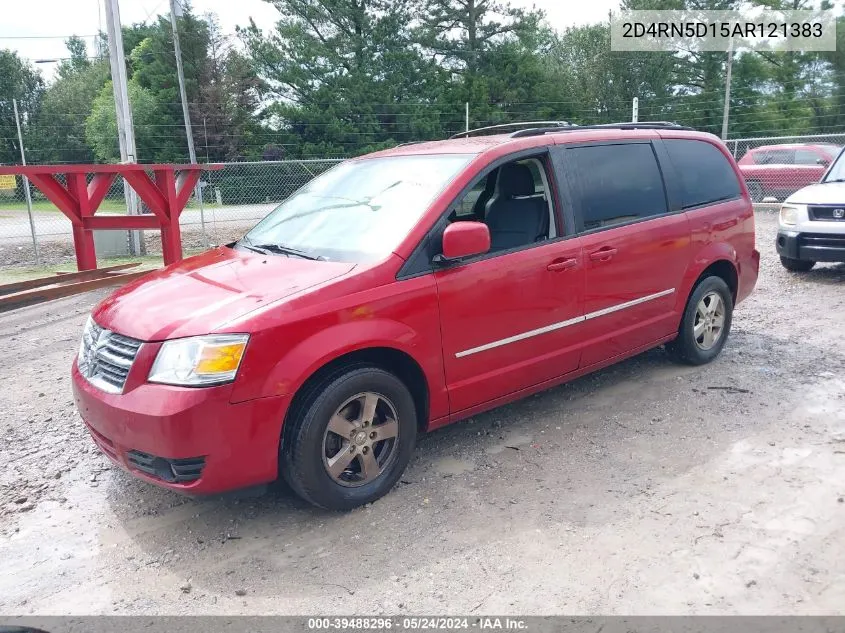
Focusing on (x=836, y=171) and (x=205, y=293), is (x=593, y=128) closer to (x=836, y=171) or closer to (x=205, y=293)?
(x=205, y=293)

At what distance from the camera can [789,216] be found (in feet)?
28.9

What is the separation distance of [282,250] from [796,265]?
25.5 feet

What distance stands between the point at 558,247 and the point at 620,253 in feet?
1.85

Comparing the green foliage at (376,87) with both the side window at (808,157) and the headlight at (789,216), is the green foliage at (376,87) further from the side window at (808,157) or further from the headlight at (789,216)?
the headlight at (789,216)

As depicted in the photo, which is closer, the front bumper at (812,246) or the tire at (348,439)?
the tire at (348,439)

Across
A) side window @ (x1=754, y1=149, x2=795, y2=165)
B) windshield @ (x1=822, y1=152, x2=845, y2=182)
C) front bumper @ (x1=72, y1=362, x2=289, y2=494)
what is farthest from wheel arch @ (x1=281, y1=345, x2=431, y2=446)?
side window @ (x1=754, y1=149, x2=795, y2=165)

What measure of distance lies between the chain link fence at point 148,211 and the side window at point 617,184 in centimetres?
788

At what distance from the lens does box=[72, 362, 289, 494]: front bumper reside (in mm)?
2971

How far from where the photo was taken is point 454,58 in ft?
133

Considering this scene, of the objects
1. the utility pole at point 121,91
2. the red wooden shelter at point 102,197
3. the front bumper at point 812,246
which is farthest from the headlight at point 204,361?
the utility pole at point 121,91

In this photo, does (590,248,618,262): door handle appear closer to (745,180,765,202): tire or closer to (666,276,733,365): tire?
(666,276,733,365): tire

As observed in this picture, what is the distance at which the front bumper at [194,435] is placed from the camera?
297 cm

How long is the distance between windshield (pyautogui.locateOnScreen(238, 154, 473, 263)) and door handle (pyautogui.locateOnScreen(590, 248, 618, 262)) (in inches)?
40.6

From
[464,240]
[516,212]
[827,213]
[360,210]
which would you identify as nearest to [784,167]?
[827,213]
